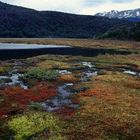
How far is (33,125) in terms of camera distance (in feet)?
109

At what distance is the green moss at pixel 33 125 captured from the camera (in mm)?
30886

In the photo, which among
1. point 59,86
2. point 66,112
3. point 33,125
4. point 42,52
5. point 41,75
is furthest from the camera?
point 42,52

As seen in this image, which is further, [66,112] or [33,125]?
[66,112]

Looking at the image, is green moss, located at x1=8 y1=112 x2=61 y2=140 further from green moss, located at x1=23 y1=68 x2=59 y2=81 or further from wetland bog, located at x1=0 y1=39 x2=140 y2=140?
green moss, located at x1=23 y1=68 x2=59 y2=81

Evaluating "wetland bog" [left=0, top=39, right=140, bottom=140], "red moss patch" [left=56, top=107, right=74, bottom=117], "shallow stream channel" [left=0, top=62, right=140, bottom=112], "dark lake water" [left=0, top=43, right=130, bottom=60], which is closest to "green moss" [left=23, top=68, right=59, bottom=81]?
"wetland bog" [left=0, top=39, right=140, bottom=140]

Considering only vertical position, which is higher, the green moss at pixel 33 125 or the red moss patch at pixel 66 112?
the green moss at pixel 33 125

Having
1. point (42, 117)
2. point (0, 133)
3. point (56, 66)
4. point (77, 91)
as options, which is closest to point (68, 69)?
point (56, 66)

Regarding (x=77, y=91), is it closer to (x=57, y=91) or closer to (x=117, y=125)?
(x=57, y=91)

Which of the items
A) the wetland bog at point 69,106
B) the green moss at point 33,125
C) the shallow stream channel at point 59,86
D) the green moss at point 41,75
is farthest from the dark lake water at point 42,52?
the green moss at point 33,125

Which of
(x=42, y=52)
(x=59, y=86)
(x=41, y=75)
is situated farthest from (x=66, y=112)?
(x=42, y=52)

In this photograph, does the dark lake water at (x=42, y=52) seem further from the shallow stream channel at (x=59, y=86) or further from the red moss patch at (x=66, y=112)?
the red moss patch at (x=66, y=112)

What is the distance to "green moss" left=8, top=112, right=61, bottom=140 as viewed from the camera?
30886 millimetres

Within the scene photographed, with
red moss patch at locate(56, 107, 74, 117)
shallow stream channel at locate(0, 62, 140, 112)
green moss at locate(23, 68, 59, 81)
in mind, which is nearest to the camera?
red moss patch at locate(56, 107, 74, 117)

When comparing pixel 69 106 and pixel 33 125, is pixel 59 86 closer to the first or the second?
pixel 69 106
